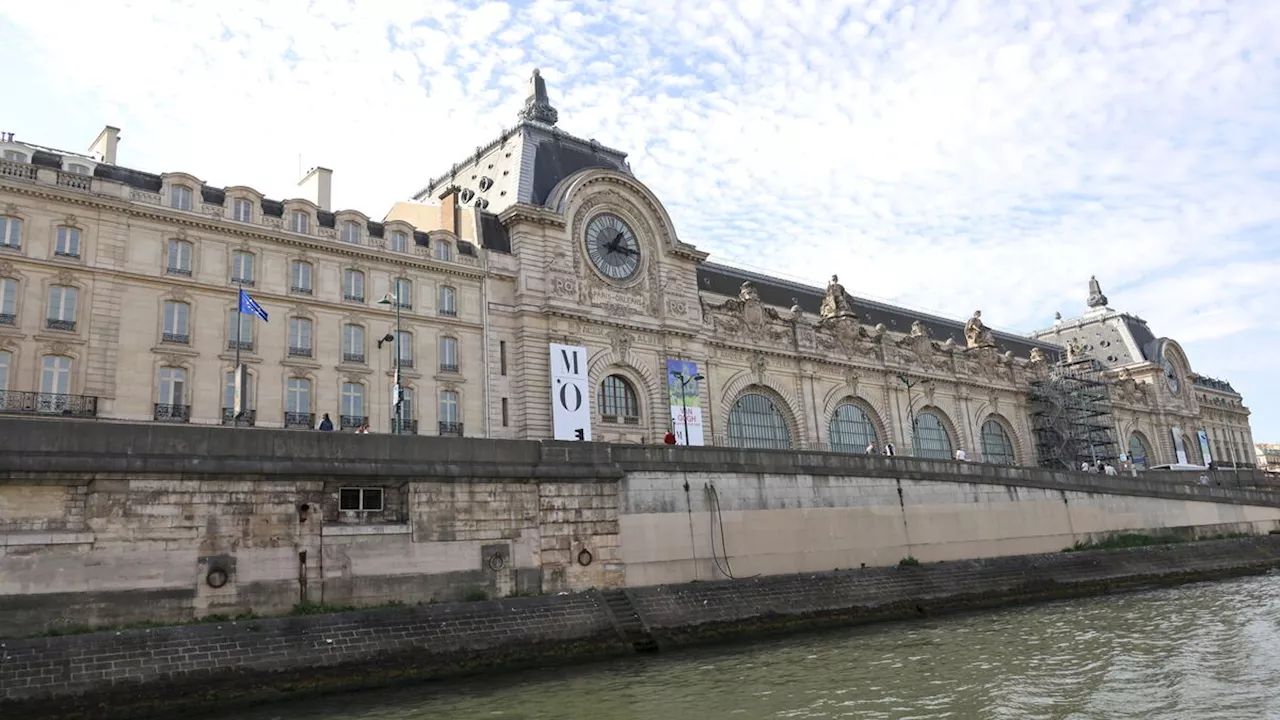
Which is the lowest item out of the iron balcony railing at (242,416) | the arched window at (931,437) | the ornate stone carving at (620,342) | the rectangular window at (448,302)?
the iron balcony railing at (242,416)

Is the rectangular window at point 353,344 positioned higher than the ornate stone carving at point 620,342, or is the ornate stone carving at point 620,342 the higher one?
the ornate stone carving at point 620,342

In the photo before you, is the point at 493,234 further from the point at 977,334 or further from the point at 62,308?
the point at 977,334

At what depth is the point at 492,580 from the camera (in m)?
25.5

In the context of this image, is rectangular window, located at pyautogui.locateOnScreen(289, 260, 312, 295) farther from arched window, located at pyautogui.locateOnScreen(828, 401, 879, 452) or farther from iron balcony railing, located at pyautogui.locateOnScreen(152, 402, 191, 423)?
arched window, located at pyautogui.locateOnScreen(828, 401, 879, 452)

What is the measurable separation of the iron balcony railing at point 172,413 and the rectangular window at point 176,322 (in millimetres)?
2387

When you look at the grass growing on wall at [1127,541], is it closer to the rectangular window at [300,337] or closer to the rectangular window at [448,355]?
the rectangular window at [448,355]

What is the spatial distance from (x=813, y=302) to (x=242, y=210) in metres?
38.1

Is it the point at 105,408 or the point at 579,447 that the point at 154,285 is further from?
the point at 579,447

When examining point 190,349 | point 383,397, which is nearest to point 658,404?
point 383,397

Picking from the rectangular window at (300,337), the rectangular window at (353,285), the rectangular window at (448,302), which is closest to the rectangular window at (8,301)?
the rectangular window at (300,337)

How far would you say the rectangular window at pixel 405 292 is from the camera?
135 feet

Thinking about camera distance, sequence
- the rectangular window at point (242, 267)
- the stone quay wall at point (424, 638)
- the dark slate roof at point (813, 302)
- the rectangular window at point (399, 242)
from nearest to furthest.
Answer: the stone quay wall at point (424, 638)
the rectangular window at point (242, 267)
the rectangular window at point (399, 242)
the dark slate roof at point (813, 302)

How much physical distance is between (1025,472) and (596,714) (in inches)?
1163

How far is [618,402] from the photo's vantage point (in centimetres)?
4700
